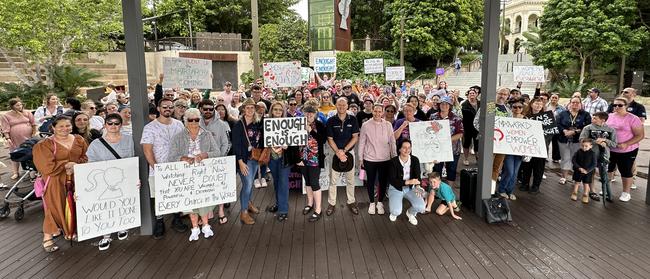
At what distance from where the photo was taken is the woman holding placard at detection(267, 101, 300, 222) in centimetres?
510

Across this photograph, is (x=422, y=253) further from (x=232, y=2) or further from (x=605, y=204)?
(x=232, y=2)

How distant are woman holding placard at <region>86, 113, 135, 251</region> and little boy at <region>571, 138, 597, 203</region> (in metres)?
6.47

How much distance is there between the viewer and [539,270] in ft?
13.0

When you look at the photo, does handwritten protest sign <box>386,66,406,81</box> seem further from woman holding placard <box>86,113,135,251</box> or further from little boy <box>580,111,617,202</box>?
woman holding placard <box>86,113,135,251</box>

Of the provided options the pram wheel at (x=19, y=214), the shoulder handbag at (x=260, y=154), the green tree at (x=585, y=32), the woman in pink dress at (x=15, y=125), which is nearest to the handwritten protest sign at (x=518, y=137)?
the shoulder handbag at (x=260, y=154)

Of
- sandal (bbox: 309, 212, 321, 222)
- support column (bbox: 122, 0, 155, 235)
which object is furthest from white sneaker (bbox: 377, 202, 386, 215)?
support column (bbox: 122, 0, 155, 235)

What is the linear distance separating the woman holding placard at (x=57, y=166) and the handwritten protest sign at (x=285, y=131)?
2.22m

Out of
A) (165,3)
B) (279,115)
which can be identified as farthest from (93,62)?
(279,115)

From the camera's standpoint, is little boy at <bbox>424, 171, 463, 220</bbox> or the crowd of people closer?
the crowd of people

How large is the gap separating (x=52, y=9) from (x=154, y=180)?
577 inches

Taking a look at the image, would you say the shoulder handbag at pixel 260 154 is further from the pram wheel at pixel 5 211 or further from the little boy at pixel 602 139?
the little boy at pixel 602 139

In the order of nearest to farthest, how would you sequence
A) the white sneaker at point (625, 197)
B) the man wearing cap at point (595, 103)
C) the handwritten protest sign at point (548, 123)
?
the white sneaker at point (625, 197)
the handwritten protest sign at point (548, 123)
the man wearing cap at point (595, 103)

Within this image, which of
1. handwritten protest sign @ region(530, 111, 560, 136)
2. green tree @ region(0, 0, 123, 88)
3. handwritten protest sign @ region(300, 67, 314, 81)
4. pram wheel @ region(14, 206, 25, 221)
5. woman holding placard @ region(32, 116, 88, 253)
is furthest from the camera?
handwritten protest sign @ region(300, 67, 314, 81)

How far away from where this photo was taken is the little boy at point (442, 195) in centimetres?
546
